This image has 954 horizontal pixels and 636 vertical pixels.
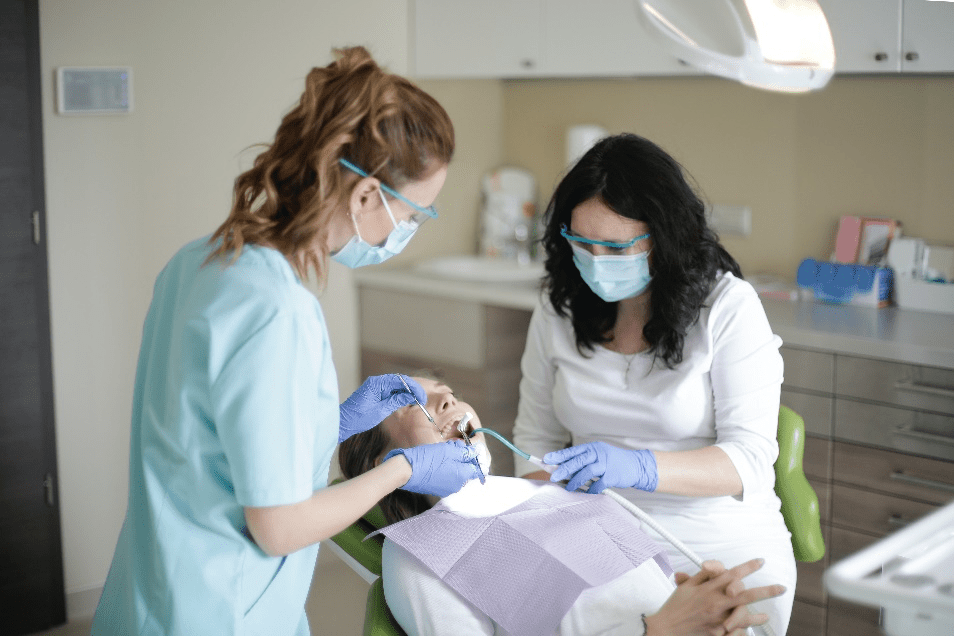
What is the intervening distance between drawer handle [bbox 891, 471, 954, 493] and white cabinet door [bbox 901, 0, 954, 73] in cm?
94

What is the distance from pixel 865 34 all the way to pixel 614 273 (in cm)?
113

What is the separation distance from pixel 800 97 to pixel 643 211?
54.5 inches

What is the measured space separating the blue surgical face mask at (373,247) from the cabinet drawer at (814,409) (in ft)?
4.50

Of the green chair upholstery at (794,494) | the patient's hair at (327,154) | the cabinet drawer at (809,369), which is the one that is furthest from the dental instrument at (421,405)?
the cabinet drawer at (809,369)

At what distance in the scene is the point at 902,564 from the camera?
3.27 ft

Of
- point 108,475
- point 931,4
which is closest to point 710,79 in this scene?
point 931,4

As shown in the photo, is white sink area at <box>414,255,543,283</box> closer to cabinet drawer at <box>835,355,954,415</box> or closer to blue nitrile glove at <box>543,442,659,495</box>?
cabinet drawer at <box>835,355,954,415</box>

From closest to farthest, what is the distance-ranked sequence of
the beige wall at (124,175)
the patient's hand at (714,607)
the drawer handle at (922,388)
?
1. the patient's hand at (714,607)
2. the drawer handle at (922,388)
3. the beige wall at (124,175)

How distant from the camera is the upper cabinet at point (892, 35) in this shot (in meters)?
2.28

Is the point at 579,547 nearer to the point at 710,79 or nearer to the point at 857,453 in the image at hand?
the point at 857,453

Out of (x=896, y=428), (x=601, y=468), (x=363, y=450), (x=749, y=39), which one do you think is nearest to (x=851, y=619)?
(x=896, y=428)

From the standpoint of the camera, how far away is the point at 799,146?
2.89 m

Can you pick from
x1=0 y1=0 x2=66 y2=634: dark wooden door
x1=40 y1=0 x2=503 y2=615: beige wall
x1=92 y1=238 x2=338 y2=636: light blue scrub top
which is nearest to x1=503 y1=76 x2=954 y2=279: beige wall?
x1=40 y1=0 x2=503 y2=615: beige wall

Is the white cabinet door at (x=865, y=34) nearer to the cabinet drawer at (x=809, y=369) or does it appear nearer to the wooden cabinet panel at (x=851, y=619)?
the cabinet drawer at (x=809, y=369)
